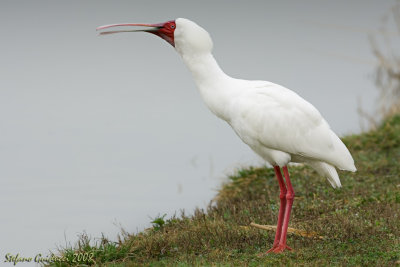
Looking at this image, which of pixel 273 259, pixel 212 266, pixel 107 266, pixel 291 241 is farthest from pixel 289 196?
pixel 107 266

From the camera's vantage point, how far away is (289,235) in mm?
7293

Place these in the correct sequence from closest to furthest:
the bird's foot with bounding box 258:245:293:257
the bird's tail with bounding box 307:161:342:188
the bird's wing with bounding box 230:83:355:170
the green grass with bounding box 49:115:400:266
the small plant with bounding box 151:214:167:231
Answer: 1. the green grass with bounding box 49:115:400:266
2. the bird's foot with bounding box 258:245:293:257
3. the bird's wing with bounding box 230:83:355:170
4. the bird's tail with bounding box 307:161:342:188
5. the small plant with bounding box 151:214:167:231

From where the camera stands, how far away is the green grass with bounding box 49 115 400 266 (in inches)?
250

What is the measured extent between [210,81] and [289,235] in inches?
73.3

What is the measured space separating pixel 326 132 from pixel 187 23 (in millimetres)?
1786

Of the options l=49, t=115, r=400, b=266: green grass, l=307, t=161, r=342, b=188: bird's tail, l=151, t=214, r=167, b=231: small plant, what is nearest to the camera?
l=49, t=115, r=400, b=266: green grass

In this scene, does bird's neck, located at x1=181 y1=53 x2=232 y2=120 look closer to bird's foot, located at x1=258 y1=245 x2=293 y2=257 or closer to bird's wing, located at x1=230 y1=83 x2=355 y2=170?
bird's wing, located at x1=230 y1=83 x2=355 y2=170

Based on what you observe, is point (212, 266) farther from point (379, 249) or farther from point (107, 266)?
point (379, 249)

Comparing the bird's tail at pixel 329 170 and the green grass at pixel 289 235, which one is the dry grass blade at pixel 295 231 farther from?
the bird's tail at pixel 329 170

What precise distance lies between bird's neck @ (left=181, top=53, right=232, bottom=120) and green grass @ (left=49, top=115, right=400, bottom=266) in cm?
134

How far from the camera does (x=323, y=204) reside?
27.9 ft

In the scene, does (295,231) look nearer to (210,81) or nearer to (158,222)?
(158,222)

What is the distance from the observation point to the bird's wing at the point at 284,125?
667 centimetres

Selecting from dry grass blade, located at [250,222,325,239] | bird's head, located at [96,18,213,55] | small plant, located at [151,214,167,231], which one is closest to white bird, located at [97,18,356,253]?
bird's head, located at [96,18,213,55]
